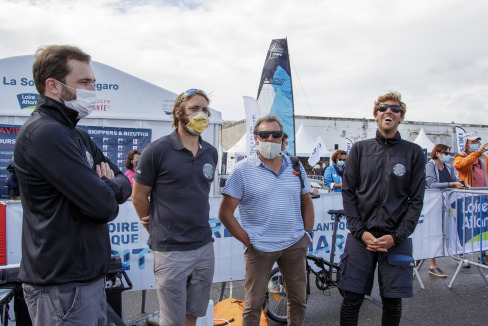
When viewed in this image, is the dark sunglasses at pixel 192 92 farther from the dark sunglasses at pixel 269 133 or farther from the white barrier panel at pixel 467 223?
the white barrier panel at pixel 467 223

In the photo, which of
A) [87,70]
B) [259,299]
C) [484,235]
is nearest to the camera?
[87,70]

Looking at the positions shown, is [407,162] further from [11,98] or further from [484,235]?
[11,98]

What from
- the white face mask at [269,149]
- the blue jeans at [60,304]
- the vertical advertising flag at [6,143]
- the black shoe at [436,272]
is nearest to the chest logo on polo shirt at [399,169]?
the white face mask at [269,149]

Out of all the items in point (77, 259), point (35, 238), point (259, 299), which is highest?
point (35, 238)

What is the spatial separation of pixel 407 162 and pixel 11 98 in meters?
7.60

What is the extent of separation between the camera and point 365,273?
9.39 ft

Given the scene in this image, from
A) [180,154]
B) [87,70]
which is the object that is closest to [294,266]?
[180,154]

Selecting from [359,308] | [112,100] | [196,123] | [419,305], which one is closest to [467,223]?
[419,305]

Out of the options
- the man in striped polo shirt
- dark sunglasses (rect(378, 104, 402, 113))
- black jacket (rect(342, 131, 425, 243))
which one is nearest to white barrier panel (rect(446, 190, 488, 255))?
black jacket (rect(342, 131, 425, 243))

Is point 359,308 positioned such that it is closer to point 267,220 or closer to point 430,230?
point 267,220

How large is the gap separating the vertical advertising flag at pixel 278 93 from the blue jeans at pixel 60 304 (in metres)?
6.60

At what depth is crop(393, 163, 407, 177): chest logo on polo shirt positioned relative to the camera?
288 centimetres

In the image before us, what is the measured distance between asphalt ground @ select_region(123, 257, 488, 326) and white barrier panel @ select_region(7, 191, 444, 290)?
41 cm

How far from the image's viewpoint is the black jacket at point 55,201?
59.7 inches
